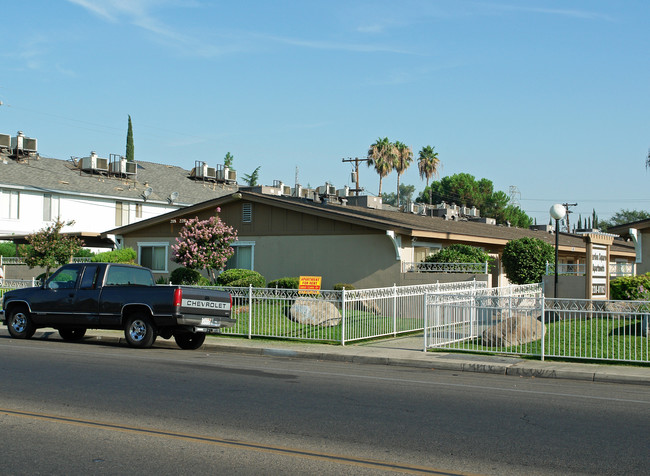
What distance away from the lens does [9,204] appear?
4231 cm

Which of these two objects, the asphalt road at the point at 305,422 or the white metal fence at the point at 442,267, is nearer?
the asphalt road at the point at 305,422

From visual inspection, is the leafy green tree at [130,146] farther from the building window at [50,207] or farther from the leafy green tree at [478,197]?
the leafy green tree at [478,197]

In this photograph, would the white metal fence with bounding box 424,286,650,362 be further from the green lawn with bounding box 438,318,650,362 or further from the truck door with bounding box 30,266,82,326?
the truck door with bounding box 30,266,82,326

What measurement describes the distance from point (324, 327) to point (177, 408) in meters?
9.97

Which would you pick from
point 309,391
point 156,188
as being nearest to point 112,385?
point 309,391

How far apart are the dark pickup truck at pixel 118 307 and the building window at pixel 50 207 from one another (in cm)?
2700

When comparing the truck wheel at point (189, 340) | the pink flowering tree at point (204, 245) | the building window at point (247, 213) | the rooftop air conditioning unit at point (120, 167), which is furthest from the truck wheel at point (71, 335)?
the rooftop air conditioning unit at point (120, 167)

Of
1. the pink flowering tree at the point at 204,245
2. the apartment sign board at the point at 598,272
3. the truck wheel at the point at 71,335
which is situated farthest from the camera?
the pink flowering tree at the point at 204,245

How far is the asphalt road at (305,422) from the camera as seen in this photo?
664 cm

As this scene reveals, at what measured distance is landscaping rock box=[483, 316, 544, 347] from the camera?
15.8m

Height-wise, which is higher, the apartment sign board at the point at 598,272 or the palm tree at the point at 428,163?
the palm tree at the point at 428,163

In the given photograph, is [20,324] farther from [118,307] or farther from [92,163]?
[92,163]

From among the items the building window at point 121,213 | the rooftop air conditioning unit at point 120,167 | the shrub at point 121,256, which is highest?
the rooftop air conditioning unit at point 120,167

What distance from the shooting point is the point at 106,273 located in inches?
682
